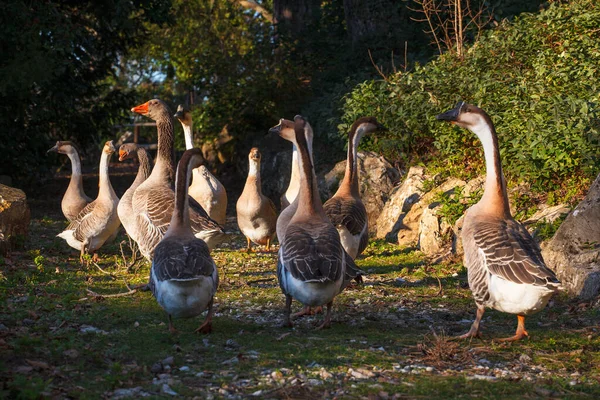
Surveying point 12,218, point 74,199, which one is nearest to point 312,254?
point 12,218

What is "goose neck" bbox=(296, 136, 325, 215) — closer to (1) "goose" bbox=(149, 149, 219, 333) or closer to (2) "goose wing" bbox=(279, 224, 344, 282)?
(2) "goose wing" bbox=(279, 224, 344, 282)

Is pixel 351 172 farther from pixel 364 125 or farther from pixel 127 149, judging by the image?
pixel 127 149

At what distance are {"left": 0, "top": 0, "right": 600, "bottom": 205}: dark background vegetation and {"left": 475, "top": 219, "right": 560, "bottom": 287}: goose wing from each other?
3.57m

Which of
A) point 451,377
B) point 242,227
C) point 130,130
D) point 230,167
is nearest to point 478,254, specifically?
point 451,377

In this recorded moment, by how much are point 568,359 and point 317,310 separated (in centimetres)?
299

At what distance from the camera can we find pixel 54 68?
17609 mm

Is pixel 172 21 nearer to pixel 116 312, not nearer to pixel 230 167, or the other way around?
pixel 230 167

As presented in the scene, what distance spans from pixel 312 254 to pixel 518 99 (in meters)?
6.32

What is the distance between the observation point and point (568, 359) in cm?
671

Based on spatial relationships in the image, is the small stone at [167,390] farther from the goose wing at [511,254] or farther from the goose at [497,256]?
the goose wing at [511,254]

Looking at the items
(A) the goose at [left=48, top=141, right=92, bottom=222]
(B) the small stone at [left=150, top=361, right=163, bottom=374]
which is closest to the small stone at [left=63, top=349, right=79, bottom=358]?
→ (B) the small stone at [left=150, top=361, right=163, bottom=374]

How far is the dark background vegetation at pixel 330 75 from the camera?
463 inches

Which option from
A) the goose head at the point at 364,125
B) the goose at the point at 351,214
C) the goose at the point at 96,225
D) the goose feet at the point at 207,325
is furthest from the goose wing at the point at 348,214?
the goose at the point at 96,225

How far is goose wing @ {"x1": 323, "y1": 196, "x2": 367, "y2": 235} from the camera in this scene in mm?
10328
